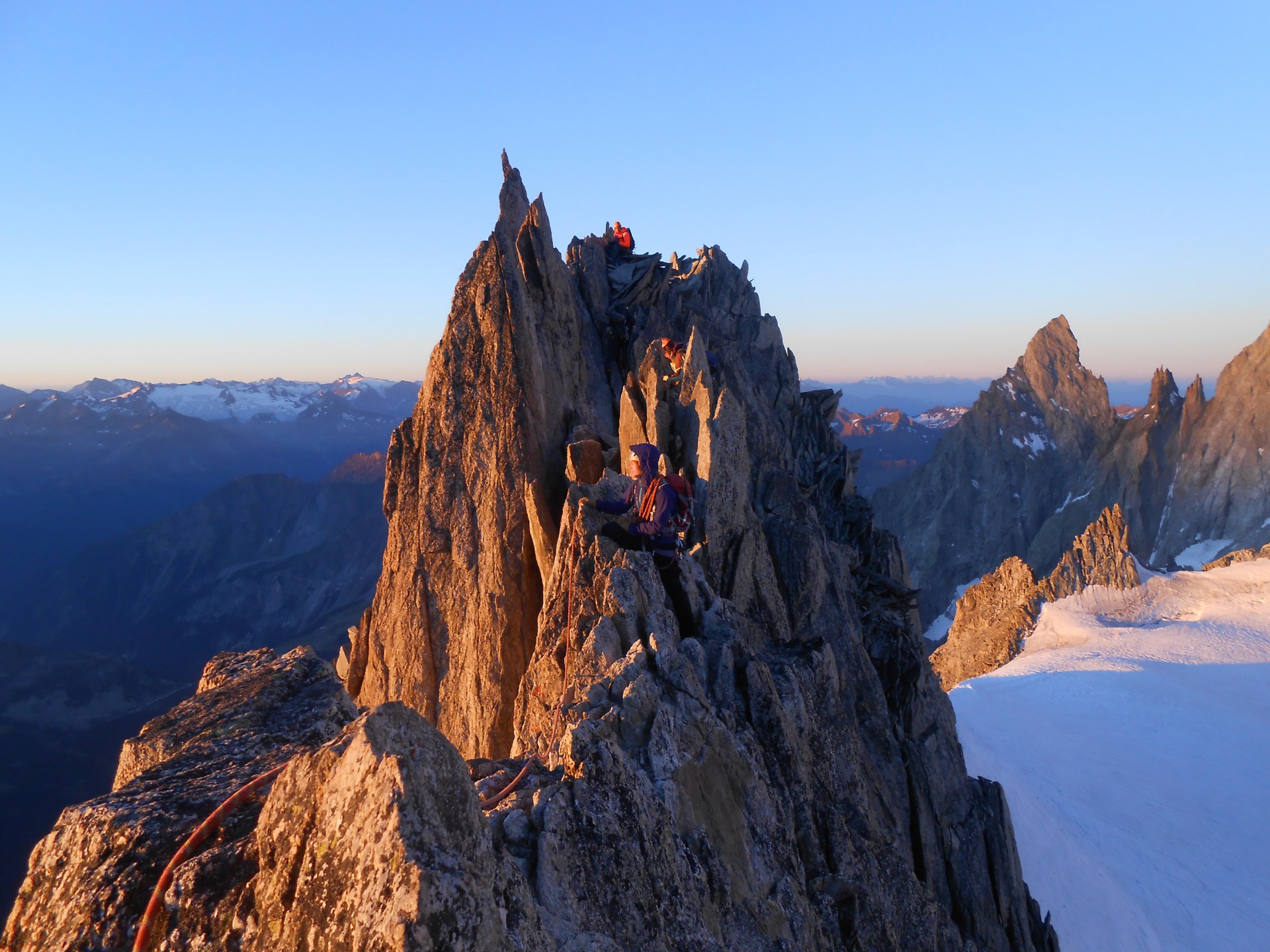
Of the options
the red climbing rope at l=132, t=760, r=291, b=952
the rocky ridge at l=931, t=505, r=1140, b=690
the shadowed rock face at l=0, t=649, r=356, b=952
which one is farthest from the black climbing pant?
the rocky ridge at l=931, t=505, r=1140, b=690

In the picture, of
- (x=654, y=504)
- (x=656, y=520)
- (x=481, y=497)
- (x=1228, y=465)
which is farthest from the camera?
(x=1228, y=465)

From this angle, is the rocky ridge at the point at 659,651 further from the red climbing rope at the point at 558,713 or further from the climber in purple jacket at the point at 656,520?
the climber in purple jacket at the point at 656,520

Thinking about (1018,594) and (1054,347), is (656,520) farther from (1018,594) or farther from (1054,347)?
(1054,347)

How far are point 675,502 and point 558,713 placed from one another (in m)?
4.79

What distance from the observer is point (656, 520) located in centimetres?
1307

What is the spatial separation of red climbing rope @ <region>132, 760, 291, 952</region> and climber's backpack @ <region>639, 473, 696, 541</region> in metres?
7.86

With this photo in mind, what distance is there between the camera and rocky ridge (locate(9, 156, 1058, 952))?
5035 millimetres

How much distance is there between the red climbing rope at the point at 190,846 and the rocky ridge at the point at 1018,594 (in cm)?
8696

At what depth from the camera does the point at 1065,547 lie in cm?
14988

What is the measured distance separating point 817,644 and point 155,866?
11818mm

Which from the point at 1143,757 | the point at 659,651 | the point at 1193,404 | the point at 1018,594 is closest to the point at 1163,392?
the point at 1193,404

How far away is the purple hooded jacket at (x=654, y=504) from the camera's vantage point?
13.1 meters

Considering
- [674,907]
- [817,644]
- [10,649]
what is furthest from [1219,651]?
[10,649]

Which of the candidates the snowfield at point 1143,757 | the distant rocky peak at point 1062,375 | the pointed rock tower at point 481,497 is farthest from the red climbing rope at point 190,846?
Result: the distant rocky peak at point 1062,375
